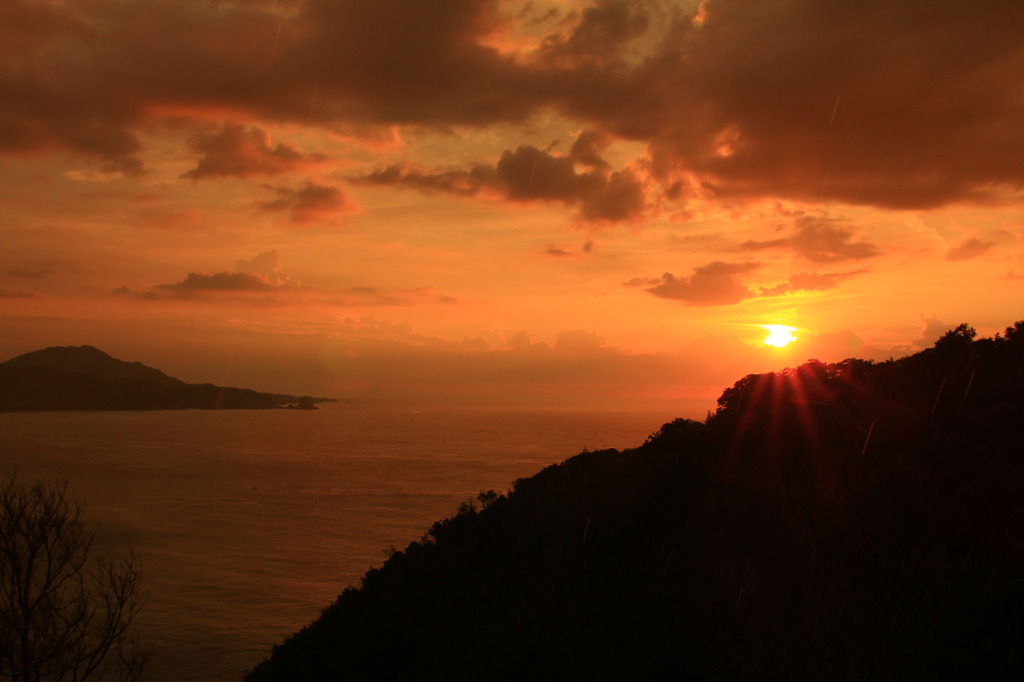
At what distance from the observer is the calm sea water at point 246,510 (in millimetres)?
35438

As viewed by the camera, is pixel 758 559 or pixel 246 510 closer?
pixel 758 559

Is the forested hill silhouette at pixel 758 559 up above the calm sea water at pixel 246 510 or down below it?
above

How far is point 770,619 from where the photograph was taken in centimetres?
1540

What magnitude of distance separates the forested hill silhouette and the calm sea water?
11011mm

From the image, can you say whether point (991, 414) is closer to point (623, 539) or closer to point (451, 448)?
point (623, 539)

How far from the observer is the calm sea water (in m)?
35.4

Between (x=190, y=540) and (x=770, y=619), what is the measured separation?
165 feet

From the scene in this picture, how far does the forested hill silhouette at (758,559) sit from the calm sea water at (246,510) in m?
11.0

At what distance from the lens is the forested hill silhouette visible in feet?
41.2

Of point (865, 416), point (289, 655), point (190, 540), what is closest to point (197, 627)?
point (289, 655)

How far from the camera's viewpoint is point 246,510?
67.1 m

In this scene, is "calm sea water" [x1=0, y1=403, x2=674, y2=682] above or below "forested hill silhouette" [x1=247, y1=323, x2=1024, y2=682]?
below

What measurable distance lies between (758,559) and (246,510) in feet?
197

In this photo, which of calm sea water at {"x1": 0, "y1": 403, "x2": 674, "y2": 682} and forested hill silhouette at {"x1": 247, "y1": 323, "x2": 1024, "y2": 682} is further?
calm sea water at {"x1": 0, "y1": 403, "x2": 674, "y2": 682}
